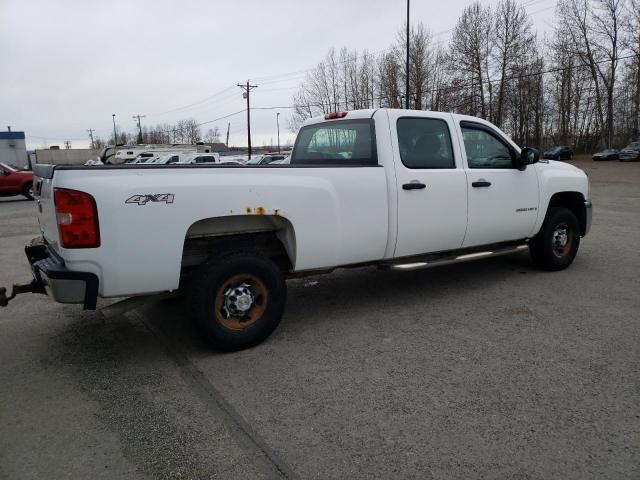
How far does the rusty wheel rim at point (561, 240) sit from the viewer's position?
6395mm

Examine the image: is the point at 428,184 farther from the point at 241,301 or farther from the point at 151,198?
the point at 151,198

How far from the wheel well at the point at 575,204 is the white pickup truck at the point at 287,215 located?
405 mm

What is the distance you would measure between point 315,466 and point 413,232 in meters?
2.72

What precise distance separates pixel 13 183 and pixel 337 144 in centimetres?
1944

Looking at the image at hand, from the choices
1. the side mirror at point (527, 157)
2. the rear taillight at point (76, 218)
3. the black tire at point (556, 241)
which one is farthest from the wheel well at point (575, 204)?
the rear taillight at point (76, 218)

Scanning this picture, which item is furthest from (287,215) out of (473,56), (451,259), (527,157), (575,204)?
(473,56)

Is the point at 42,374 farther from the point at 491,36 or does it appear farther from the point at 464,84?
the point at 491,36

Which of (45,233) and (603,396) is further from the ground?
(45,233)

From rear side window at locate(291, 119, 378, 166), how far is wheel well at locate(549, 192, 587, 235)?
3102 millimetres

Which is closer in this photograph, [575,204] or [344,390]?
[344,390]

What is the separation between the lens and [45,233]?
4.14m

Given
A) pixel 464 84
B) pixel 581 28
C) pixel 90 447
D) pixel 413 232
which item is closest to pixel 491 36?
pixel 464 84

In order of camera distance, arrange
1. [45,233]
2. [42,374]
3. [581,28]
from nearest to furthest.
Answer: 1. [42,374]
2. [45,233]
3. [581,28]

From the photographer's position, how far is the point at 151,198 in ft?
11.3
